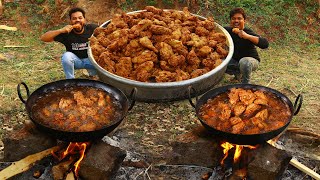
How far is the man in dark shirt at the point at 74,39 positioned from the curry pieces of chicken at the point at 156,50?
0.31 meters

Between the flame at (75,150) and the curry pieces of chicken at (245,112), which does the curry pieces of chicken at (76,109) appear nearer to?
the flame at (75,150)

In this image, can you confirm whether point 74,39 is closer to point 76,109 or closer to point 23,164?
point 76,109

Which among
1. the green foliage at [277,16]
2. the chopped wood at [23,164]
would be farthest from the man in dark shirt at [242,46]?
the chopped wood at [23,164]

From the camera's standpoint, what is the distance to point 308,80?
24.7 feet

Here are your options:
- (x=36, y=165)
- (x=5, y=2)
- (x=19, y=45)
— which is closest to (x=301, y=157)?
(x=36, y=165)

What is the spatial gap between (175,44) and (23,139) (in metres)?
2.78

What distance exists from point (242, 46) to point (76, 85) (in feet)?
10.7

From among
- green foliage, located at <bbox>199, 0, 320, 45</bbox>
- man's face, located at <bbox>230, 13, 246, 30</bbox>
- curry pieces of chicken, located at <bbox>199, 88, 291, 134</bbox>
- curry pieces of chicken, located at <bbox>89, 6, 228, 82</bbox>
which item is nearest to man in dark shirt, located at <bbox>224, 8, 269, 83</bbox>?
man's face, located at <bbox>230, 13, 246, 30</bbox>

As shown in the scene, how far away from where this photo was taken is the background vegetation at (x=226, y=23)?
677 centimetres

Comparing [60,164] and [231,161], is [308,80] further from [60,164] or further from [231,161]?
[60,164]

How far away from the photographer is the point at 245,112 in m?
4.80

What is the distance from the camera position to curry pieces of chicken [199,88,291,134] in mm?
4566

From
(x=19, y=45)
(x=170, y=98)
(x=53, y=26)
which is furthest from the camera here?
(x=53, y=26)

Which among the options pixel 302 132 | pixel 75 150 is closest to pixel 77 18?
pixel 75 150
